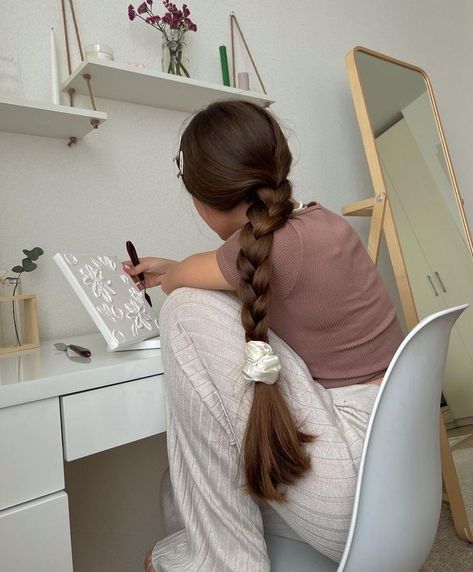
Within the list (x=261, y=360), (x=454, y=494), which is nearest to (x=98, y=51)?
(x=261, y=360)

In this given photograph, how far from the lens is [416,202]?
6.00 ft

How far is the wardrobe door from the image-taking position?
173 centimetres

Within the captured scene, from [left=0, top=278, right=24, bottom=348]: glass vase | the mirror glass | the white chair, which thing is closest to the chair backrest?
the white chair

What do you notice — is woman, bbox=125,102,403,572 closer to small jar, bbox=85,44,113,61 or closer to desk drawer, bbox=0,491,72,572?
desk drawer, bbox=0,491,72,572

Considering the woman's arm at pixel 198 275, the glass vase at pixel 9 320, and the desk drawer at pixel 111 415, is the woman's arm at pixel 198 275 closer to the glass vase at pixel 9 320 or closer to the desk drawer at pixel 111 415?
the desk drawer at pixel 111 415

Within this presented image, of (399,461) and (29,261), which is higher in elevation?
(29,261)

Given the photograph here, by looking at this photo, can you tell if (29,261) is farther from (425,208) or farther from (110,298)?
(425,208)

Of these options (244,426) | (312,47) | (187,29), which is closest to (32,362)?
(244,426)

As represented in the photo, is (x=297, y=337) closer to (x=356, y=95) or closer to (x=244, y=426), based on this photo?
(x=244, y=426)

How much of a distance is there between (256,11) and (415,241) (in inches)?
37.3

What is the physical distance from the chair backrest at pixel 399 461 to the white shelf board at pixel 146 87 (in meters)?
0.97

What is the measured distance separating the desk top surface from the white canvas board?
4cm

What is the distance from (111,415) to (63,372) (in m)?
0.10

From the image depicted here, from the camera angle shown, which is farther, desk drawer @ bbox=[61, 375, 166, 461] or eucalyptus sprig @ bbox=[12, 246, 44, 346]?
eucalyptus sprig @ bbox=[12, 246, 44, 346]
